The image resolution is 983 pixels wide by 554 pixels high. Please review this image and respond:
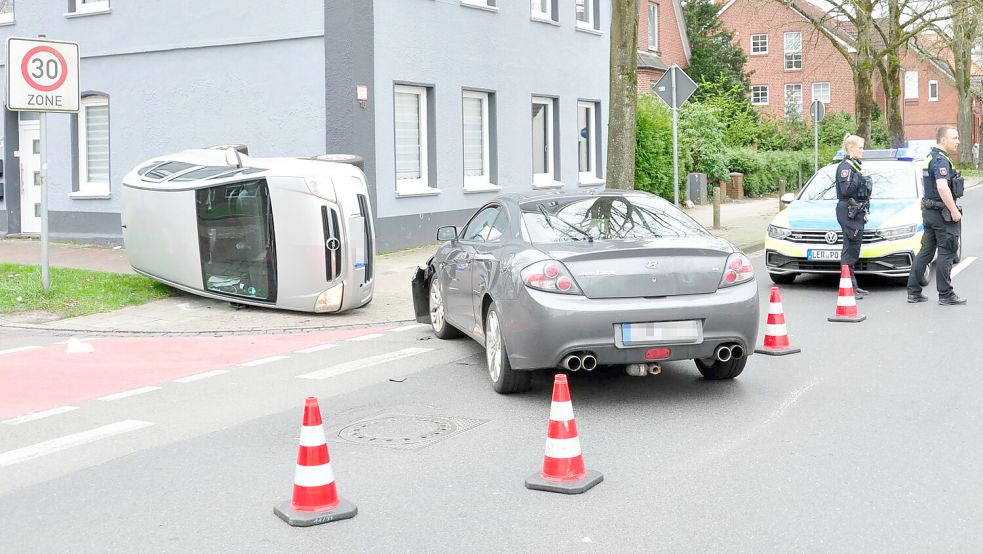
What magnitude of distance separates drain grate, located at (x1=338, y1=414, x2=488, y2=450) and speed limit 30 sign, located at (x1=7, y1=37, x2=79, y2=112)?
7.57 m

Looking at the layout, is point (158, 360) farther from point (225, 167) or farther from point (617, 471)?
point (617, 471)

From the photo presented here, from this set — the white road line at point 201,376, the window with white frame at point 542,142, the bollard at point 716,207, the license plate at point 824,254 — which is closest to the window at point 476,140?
the window with white frame at point 542,142

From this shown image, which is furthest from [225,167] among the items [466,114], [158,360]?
[466,114]

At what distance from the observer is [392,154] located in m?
19.5

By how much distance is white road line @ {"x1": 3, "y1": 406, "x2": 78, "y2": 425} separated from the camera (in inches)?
294

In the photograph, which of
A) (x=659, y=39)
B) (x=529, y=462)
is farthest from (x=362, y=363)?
(x=659, y=39)

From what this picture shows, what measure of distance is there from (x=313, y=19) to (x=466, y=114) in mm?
4656

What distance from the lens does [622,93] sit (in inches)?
720

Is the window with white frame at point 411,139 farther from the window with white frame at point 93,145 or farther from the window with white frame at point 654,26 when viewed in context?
the window with white frame at point 654,26

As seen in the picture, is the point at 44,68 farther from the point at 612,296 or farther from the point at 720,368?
the point at 720,368

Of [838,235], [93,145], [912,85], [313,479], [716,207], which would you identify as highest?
[912,85]

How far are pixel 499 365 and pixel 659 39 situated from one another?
37.4 m

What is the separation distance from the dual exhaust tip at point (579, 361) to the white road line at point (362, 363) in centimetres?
242

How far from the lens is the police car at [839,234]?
1323 cm
